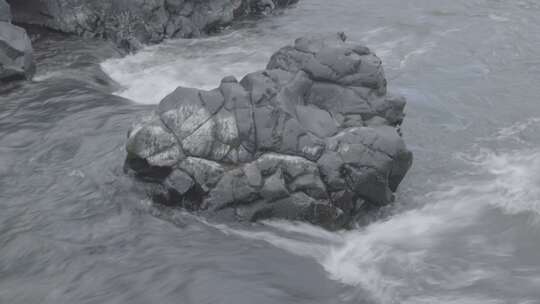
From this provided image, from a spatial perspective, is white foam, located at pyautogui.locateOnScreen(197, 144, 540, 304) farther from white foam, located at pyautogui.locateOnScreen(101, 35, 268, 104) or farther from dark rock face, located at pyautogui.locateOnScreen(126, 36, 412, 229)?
white foam, located at pyautogui.locateOnScreen(101, 35, 268, 104)

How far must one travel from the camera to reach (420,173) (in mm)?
15344

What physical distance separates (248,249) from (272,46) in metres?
12.8

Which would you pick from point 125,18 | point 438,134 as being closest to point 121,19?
point 125,18

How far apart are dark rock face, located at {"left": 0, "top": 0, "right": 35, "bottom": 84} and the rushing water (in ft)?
1.96

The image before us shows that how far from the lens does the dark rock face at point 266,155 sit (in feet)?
43.2

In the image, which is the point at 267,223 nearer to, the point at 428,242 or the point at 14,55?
the point at 428,242

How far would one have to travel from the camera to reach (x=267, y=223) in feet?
43.1

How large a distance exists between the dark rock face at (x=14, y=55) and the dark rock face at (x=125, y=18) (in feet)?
12.9

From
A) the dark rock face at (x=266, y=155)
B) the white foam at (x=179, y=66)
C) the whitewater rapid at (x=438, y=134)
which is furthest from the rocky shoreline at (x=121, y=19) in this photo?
the dark rock face at (x=266, y=155)

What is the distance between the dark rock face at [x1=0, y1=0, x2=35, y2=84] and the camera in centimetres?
1917

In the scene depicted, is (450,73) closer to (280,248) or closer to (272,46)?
(272,46)

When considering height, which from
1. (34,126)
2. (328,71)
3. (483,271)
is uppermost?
(328,71)

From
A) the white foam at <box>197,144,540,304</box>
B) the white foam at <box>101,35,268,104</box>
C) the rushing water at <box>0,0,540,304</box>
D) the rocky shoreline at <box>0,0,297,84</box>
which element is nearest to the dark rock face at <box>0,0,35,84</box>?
the rushing water at <box>0,0,540,304</box>

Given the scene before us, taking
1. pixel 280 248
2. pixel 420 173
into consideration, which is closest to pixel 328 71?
pixel 420 173
